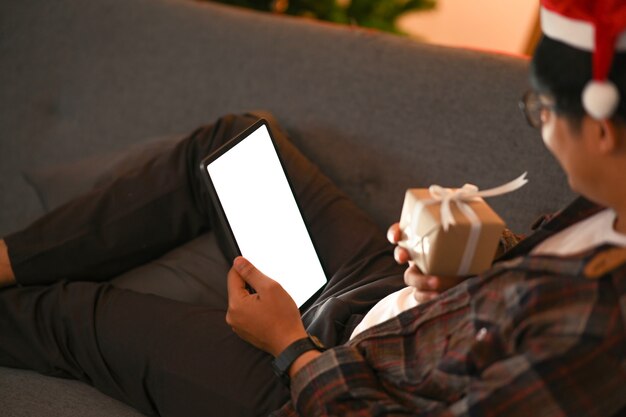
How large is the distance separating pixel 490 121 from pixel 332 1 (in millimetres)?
1112

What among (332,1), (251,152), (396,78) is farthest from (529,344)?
(332,1)

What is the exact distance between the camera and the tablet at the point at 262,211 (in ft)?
3.55

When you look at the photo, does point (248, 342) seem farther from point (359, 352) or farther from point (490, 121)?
point (490, 121)

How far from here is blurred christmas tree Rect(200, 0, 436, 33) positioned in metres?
2.30

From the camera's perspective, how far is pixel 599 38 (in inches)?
26.3

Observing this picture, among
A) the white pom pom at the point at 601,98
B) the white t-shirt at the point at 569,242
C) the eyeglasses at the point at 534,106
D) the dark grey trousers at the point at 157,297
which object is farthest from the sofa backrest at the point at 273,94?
the white pom pom at the point at 601,98

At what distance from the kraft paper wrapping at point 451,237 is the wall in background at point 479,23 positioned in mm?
2274

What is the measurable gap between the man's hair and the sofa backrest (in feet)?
1.90

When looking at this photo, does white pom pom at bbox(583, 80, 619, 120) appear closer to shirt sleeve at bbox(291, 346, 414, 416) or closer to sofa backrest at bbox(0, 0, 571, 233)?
shirt sleeve at bbox(291, 346, 414, 416)

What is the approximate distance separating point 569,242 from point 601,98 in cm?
24

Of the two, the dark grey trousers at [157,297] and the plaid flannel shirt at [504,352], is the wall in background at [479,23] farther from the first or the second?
the plaid flannel shirt at [504,352]

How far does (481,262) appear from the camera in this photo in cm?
88

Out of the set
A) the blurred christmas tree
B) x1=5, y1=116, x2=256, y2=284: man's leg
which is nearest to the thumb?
x1=5, y1=116, x2=256, y2=284: man's leg

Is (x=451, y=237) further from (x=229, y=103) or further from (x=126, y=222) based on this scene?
(x=229, y=103)
